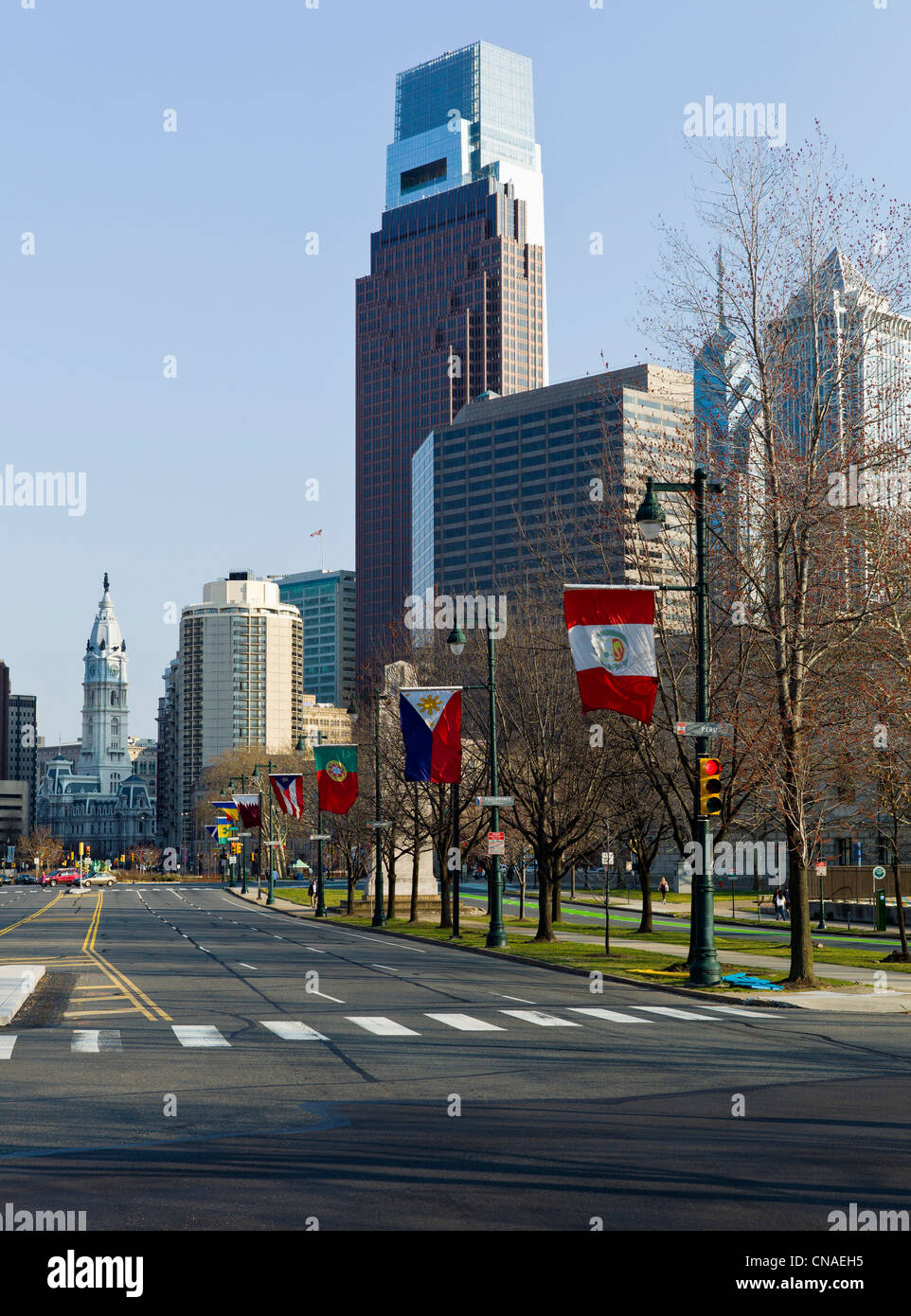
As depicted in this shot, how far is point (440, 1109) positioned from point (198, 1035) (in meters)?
7.23

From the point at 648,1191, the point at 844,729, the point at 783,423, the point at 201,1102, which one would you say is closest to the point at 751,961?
the point at 844,729

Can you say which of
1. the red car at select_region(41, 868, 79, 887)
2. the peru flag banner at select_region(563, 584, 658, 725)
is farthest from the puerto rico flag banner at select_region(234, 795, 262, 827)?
the red car at select_region(41, 868, 79, 887)

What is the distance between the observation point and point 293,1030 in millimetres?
21062

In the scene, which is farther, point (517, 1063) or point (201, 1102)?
point (517, 1063)

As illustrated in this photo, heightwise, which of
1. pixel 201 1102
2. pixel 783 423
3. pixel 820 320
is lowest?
pixel 201 1102

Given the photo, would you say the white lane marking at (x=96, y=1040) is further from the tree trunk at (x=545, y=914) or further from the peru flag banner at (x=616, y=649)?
the tree trunk at (x=545, y=914)

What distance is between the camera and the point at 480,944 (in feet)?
145

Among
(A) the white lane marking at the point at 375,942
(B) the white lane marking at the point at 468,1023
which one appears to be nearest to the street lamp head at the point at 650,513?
(B) the white lane marking at the point at 468,1023

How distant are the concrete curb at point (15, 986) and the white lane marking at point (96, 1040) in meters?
1.91

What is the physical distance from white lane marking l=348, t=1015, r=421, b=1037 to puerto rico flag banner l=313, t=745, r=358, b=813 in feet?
89.8

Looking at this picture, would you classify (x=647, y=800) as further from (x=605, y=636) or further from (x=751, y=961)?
(x=605, y=636)

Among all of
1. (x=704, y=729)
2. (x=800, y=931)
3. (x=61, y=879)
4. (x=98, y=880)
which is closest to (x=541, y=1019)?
(x=704, y=729)
